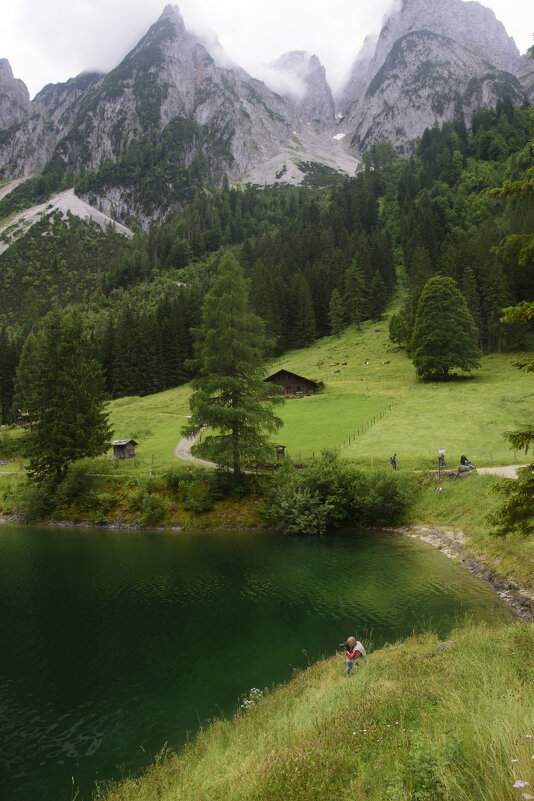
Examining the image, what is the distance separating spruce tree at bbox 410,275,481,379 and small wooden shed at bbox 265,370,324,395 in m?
16.6

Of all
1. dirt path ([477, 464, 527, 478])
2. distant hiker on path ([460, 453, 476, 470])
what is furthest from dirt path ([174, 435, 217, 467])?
dirt path ([477, 464, 527, 478])

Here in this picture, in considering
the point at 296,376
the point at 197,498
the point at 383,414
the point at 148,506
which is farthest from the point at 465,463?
the point at 296,376

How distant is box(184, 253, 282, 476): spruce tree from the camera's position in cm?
4116

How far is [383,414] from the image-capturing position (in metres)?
58.6

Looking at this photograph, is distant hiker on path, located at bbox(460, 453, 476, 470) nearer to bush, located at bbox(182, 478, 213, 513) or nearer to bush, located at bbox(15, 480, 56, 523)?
bush, located at bbox(182, 478, 213, 513)

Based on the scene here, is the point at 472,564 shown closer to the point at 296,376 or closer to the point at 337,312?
the point at 296,376

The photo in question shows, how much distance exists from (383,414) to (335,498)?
22.3m

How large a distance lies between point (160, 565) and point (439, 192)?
14777cm

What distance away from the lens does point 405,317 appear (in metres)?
88.5

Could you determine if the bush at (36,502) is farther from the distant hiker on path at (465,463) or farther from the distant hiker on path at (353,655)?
the distant hiker on path at (353,655)

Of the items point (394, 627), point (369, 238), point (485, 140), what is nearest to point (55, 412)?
point (394, 627)

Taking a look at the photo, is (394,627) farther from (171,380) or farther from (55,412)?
(171,380)

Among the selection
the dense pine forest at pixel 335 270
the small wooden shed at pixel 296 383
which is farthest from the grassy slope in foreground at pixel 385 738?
the small wooden shed at pixel 296 383

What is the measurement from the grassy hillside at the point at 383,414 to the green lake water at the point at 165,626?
13718 mm
